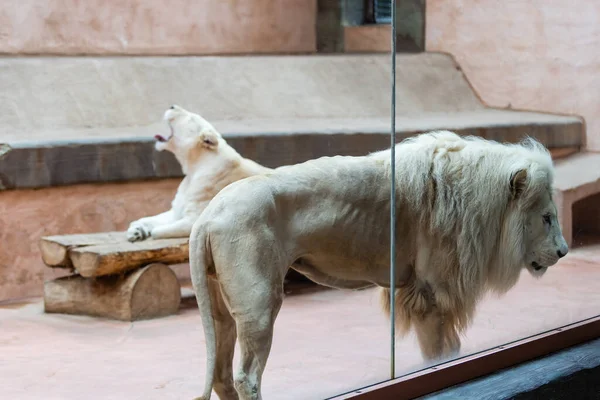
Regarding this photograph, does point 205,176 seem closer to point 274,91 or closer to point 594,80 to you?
point 274,91

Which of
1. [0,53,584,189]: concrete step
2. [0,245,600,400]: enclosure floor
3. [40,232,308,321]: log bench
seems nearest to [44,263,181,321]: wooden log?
[40,232,308,321]: log bench

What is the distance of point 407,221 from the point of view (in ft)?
10.9

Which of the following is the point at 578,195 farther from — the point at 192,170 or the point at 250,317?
the point at 192,170

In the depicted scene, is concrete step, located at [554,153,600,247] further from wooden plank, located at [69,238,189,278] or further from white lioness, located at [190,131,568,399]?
wooden plank, located at [69,238,189,278]

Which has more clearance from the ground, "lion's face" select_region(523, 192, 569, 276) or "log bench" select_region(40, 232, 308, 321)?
"lion's face" select_region(523, 192, 569, 276)

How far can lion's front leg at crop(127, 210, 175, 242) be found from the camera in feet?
18.9

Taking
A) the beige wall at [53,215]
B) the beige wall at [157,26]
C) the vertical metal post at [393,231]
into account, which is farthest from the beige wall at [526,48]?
the beige wall at [157,26]

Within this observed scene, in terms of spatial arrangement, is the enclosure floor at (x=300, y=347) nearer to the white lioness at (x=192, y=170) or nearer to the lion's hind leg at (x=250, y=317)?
the lion's hind leg at (x=250, y=317)

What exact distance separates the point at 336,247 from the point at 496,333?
95 cm

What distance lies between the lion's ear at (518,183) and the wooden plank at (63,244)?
2.84m

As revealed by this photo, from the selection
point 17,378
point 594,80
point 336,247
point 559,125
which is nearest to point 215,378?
point 336,247

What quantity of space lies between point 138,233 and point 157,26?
311cm

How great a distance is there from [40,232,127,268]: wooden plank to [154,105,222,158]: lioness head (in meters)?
0.60

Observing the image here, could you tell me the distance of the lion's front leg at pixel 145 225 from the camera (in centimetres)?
576
